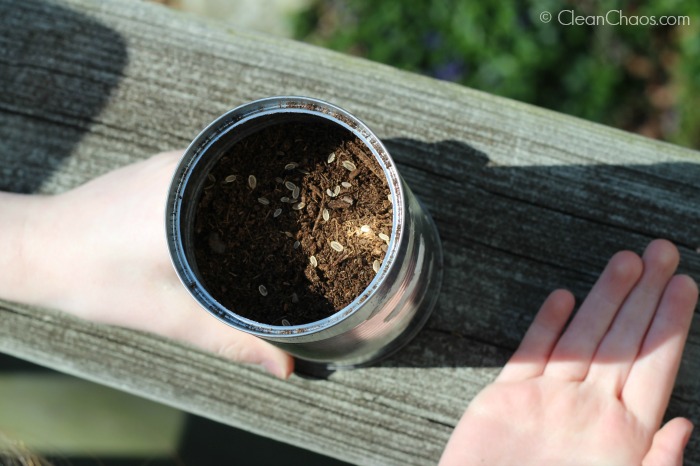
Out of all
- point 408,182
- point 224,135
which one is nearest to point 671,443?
point 408,182

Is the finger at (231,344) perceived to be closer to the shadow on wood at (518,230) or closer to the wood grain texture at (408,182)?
the wood grain texture at (408,182)

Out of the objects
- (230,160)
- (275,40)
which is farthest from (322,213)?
(275,40)

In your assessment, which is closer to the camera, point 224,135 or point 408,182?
point 224,135

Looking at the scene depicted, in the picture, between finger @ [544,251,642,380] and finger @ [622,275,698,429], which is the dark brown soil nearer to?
finger @ [544,251,642,380]

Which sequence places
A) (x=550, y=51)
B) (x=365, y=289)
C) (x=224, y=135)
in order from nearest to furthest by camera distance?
(x=365, y=289) < (x=224, y=135) < (x=550, y=51)

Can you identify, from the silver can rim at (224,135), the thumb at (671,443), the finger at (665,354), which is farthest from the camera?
the finger at (665,354)

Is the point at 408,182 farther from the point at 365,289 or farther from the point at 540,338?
the point at 365,289

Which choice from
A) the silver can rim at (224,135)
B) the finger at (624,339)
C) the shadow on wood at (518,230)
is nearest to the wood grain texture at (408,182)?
the shadow on wood at (518,230)
